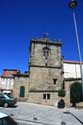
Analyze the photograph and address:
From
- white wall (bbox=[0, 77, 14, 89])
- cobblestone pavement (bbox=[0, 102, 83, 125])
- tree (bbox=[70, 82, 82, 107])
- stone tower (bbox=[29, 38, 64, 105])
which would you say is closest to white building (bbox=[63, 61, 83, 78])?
stone tower (bbox=[29, 38, 64, 105])

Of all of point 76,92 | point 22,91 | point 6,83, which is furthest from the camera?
point 6,83

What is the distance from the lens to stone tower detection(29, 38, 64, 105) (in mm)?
36750

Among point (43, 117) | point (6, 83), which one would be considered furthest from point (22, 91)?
point (43, 117)

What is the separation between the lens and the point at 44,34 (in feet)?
142

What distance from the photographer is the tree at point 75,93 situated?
30.5 metres

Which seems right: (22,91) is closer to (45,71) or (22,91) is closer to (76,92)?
(45,71)

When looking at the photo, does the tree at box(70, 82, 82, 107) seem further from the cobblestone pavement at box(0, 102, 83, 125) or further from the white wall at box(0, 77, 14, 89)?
the white wall at box(0, 77, 14, 89)

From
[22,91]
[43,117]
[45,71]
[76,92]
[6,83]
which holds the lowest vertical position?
Answer: [43,117]

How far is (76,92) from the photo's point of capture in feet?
103

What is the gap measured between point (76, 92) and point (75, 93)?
24 centimetres

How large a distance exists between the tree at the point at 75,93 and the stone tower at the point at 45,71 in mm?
4987

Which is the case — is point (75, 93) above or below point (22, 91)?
below

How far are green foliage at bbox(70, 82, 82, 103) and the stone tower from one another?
498cm

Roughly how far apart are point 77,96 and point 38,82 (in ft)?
33.9
